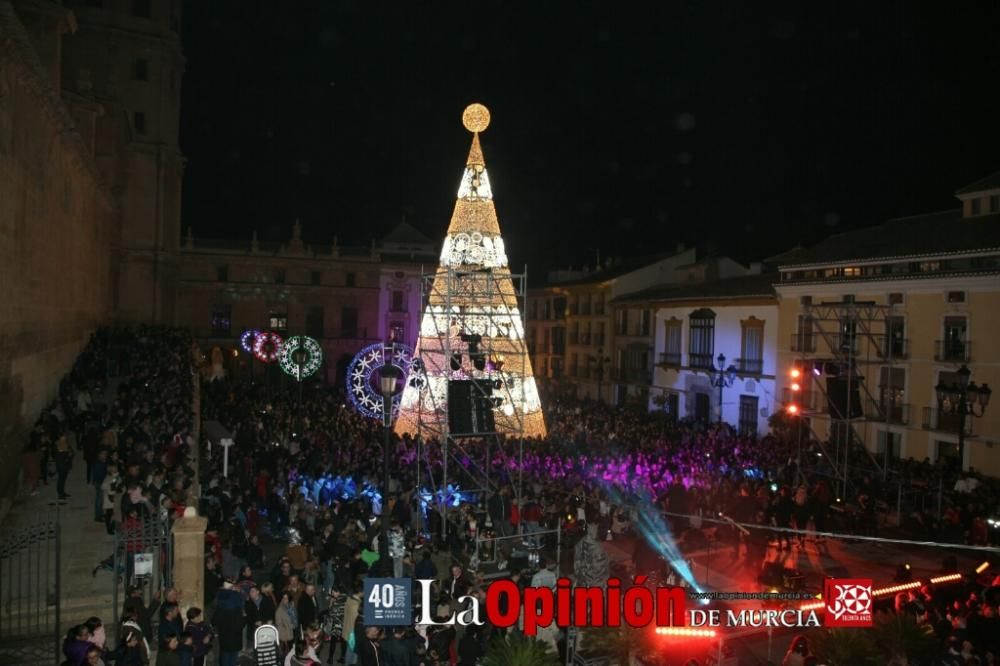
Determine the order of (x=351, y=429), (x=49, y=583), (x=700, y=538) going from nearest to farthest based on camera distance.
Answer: (x=49, y=583)
(x=700, y=538)
(x=351, y=429)

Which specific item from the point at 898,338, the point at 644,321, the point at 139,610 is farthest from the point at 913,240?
the point at 139,610

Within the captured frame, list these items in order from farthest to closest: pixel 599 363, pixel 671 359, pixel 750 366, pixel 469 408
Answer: pixel 599 363 < pixel 671 359 < pixel 750 366 < pixel 469 408

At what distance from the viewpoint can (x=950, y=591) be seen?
1168 centimetres

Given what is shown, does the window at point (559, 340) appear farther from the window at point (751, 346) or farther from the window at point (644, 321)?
the window at point (751, 346)

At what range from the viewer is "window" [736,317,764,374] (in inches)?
1281

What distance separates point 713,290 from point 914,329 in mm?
11272

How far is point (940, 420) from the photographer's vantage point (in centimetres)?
2445

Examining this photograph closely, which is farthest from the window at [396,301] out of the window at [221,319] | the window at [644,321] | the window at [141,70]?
the window at [141,70]

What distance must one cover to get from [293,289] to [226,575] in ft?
138

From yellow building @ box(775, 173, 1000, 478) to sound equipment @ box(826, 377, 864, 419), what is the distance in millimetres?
2101

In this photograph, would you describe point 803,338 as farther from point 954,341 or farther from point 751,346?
point 954,341

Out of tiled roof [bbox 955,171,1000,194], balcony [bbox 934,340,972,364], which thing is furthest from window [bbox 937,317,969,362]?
tiled roof [bbox 955,171,1000,194]

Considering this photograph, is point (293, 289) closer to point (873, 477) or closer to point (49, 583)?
point (873, 477)

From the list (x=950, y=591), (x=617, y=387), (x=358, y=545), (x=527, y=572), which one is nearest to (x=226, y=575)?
(x=358, y=545)
